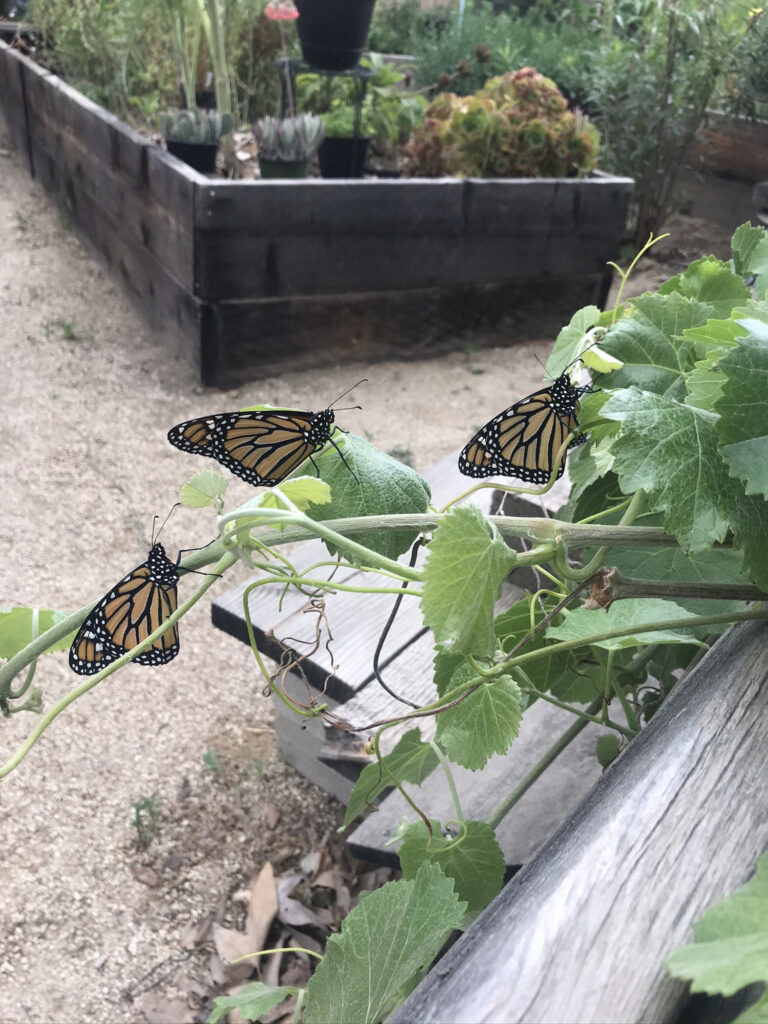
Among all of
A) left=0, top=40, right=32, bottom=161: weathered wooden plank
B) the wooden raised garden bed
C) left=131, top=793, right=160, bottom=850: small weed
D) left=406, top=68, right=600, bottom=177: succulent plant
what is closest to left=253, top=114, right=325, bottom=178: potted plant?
the wooden raised garden bed

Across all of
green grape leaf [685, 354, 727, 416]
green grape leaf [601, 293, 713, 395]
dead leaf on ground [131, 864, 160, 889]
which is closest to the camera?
green grape leaf [685, 354, 727, 416]

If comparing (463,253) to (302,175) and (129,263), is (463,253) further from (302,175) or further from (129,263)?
(129,263)

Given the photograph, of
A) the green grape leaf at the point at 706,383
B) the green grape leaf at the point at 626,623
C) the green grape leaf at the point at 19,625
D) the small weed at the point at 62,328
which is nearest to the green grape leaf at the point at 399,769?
the green grape leaf at the point at 626,623

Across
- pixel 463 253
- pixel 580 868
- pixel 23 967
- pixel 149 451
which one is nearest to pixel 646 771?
pixel 580 868

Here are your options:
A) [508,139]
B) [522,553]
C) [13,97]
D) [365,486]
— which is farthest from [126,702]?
[13,97]

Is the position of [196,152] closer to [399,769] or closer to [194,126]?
[194,126]

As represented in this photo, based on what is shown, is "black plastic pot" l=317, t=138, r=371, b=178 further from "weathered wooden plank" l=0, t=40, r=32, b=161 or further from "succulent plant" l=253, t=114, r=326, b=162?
"weathered wooden plank" l=0, t=40, r=32, b=161
